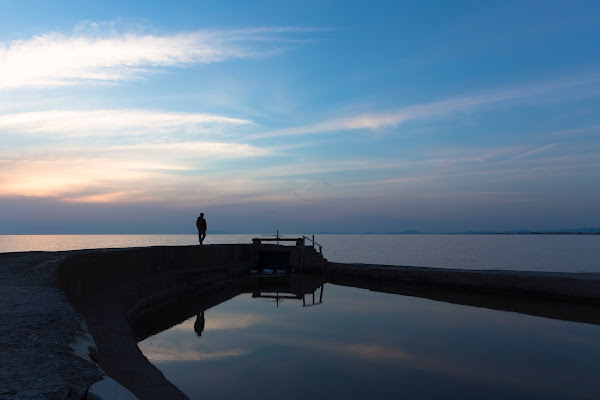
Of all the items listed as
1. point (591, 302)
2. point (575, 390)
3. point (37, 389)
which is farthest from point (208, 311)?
point (591, 302)

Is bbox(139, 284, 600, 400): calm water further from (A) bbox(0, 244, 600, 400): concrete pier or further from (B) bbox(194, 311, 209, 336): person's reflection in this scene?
(A) bbox(0, 244, 600, 400): concrete pier

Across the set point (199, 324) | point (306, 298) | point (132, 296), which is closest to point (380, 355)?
point (199, 324)

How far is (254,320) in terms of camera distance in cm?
1419

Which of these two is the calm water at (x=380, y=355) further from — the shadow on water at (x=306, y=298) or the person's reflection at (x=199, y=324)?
the shadow on water at (x=306, y=298)

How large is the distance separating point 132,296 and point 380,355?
7.39 meters

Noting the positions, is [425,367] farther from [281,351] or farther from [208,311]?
[208,311]

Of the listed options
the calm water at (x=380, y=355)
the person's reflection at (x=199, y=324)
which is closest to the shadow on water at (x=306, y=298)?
the person's reflection at (x=199, y=324)

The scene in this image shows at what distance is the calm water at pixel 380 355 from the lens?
309 inches

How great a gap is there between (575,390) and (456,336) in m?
4.21

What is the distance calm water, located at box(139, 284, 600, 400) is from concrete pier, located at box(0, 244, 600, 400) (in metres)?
1.28

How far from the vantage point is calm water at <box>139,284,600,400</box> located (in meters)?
7.84

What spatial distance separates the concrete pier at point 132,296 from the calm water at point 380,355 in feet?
4.20

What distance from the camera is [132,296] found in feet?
43.1

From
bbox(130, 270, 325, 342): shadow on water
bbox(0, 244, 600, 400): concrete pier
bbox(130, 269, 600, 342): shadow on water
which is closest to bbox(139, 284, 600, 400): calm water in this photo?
bbox(130, 270, 325, 342): shadow on water
